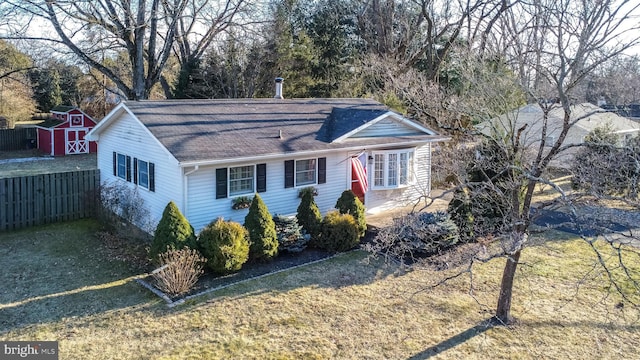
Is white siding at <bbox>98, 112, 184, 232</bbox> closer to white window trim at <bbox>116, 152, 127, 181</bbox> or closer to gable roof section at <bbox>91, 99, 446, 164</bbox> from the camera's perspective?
white window trim at <bbox>116, 152, 127, 181</bbox>

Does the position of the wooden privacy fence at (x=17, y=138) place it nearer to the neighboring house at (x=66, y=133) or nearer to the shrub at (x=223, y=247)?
the neighboring house at (x=66, y=133)

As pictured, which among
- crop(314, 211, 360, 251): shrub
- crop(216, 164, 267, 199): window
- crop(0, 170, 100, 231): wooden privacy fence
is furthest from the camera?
crop(0, 170, 100, 231): wooden privacy fence

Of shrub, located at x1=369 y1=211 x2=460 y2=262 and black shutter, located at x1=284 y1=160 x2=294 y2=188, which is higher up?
black shutter, located at x1=284 y1=160 x2=294 y2=188

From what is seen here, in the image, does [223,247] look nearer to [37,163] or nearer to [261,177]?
[261,177]

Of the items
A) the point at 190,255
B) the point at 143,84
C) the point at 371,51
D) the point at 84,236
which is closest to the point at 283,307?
the point at 190,255

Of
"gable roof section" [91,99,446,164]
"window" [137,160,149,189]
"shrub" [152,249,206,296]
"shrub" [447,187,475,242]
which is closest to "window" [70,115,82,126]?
"gable roof section" [91,99,446,164]

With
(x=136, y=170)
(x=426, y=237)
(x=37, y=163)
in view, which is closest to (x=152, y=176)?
(x=136, y=170)

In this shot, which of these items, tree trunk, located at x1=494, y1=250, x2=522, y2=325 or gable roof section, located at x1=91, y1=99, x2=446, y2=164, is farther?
gable roof section, located at x1=91, y1=99, x2=446, y2=164
